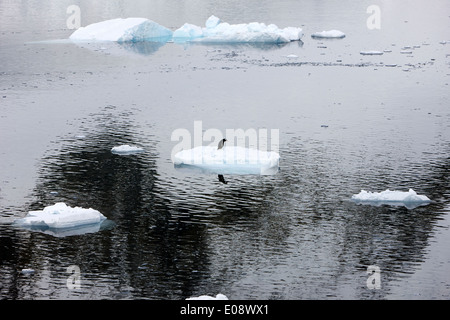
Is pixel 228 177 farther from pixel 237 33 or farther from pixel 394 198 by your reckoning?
pixel 237 33

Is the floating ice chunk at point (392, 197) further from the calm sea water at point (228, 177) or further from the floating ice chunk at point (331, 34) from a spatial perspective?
the floating ice chunk at point (331, 34)

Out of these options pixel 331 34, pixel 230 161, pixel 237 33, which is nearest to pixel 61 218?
pixel 230 161

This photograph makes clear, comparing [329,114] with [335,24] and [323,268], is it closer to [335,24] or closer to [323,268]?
[323,268]

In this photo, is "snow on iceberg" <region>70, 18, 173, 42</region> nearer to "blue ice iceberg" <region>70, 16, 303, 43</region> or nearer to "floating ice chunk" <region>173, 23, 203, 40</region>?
"blue ice iceberg" <region>70, 16, 303, 43</region>

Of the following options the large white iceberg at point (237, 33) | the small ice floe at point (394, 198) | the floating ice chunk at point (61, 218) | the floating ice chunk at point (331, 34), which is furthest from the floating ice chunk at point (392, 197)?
the floating ice chunk at point (331, 34)

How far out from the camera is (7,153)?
28.0 metres

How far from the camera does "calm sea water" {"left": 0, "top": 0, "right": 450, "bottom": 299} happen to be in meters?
18.0

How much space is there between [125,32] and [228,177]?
2653cm

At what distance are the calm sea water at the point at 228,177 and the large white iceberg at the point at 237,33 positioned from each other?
0.88m

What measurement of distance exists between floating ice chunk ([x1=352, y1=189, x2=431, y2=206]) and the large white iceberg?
1090 inches

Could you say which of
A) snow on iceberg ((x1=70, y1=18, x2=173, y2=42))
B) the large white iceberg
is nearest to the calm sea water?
snow on iceberg ((x1=70, y1=18, x2=173, y2=42))

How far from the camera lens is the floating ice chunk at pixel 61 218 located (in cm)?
2064
